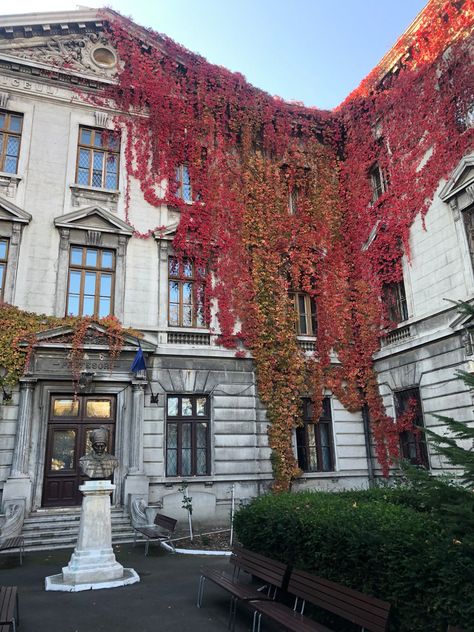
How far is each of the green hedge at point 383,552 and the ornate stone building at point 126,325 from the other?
7.51 m

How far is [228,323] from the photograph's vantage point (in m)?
17.5

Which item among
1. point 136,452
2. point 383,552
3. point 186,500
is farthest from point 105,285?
point 383,552

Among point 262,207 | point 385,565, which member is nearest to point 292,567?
point 385,565

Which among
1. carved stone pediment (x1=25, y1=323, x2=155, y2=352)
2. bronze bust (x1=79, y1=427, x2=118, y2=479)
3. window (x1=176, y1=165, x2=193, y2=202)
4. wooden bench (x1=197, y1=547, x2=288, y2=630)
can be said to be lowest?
wooden bench (x1=197, y1=547, x2=288, y2=630)

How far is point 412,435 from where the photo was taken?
16.7 meters

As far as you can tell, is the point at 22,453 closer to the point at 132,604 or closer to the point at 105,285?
the point at 105,285

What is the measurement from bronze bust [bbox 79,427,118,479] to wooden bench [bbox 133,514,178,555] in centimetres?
290

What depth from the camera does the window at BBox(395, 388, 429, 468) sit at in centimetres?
1619

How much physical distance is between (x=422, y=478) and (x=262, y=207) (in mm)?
15680

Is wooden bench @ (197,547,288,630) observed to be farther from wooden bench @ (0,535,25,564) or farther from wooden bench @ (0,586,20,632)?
wooden bench @ (0,535,25,564)

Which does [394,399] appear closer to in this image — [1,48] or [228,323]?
[228,323]

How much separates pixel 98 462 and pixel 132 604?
2.83m

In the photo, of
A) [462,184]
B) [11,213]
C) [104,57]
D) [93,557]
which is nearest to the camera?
[93,557]

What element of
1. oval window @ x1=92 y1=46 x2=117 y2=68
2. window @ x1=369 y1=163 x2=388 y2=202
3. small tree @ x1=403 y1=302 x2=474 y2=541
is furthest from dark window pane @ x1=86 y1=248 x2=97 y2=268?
small tree @ x1=403 y1=302 x2=474 y2=541
